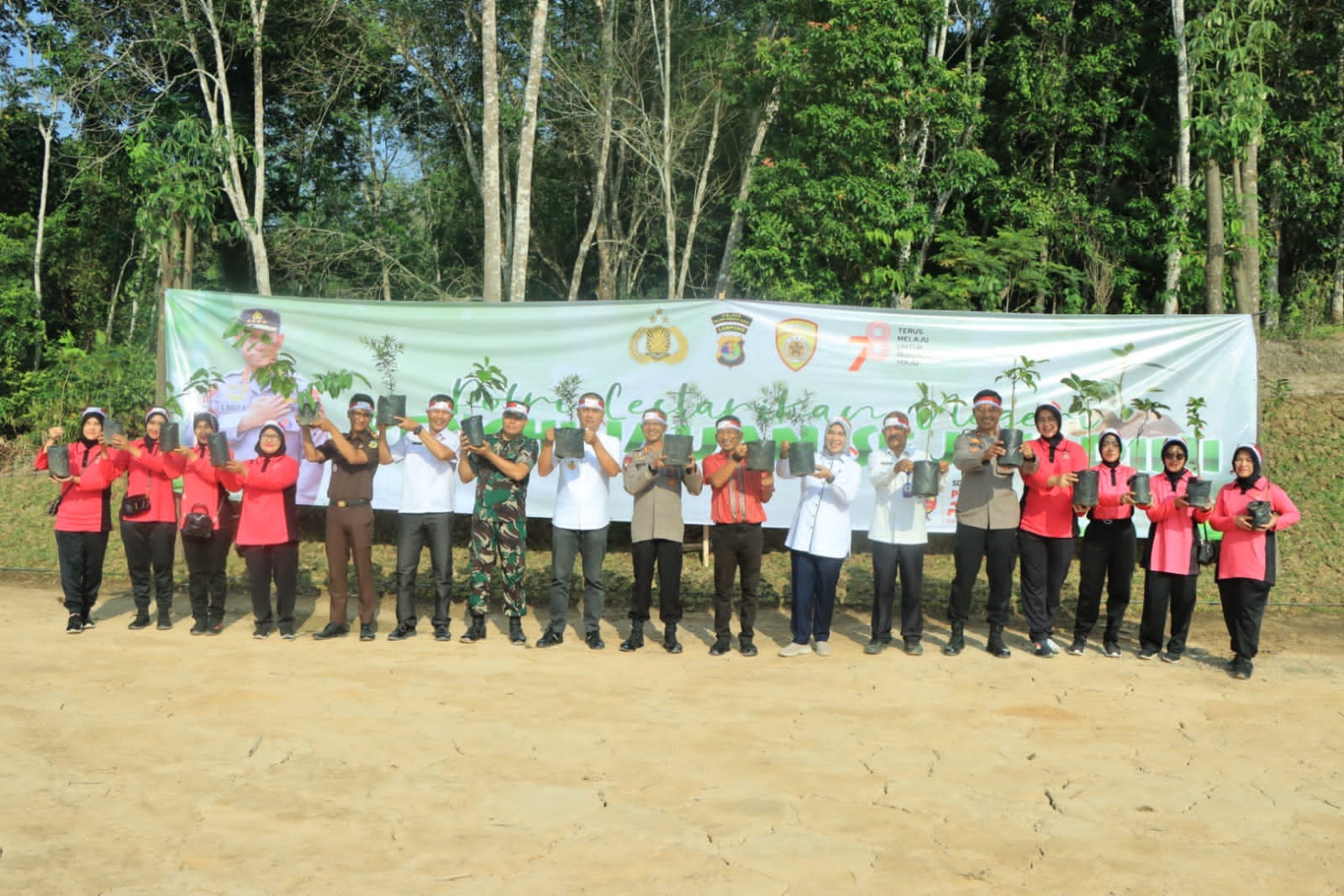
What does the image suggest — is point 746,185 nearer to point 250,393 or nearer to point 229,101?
point 229,101

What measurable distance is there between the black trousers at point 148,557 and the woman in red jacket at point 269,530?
2.06ft

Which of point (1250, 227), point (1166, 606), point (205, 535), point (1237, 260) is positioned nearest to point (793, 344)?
point (1166, 606)

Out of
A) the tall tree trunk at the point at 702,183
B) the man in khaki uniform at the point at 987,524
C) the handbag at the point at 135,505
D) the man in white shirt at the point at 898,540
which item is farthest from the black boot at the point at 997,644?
the tall tree trunk at the point at 702,183

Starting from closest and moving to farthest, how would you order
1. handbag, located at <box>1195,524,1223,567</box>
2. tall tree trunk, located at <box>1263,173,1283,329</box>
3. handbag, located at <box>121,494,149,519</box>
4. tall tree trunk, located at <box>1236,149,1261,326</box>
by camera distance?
handbag, located at <box>1195,524,1223,567</box> → handbag, located at <box>121,494,149,519</box> → tall tree trunk, located at <box>1236,149,1261,326</box> → tall tree trunk, located at <box>1263,173,1283,329</box>

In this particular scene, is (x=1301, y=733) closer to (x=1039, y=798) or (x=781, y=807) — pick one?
(x=1039, y=798)

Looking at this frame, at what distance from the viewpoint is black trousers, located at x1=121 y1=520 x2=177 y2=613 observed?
773 centimetres

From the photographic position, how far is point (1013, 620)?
329 inches

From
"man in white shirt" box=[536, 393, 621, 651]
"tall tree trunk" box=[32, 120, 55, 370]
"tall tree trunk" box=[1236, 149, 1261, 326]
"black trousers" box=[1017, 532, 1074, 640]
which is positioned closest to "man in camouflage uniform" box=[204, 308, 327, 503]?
"man in white shirt" box=[536, 393, 621, 651]

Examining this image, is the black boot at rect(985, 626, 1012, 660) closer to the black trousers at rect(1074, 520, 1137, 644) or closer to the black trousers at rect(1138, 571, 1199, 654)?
the black trousers at rect(1074, 520, 1137, 644)

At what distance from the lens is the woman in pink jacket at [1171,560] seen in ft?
23.4

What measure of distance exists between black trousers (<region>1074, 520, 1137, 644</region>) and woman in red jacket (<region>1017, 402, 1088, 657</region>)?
17cm

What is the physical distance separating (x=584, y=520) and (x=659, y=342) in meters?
2.10

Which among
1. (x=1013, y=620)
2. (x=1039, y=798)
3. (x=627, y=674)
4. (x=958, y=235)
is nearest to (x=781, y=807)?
(x=1039, y=798)

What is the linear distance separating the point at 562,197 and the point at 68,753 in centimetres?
1926
